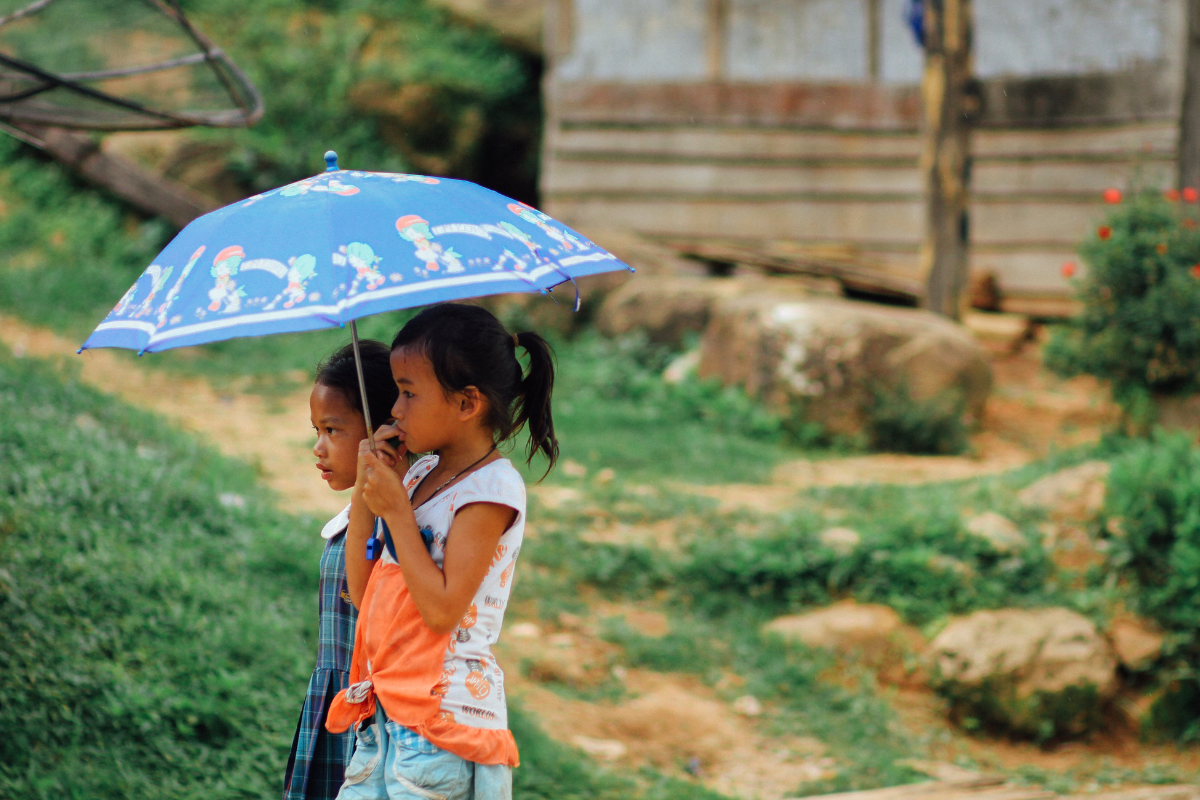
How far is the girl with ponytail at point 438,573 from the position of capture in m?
1.75

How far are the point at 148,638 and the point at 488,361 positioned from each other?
6.38ft

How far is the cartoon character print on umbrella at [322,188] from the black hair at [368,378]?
275mm

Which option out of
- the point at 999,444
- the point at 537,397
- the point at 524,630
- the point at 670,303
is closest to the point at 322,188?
the point at 537,397

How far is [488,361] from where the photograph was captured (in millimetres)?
1823

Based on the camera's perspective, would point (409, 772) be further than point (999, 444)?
No

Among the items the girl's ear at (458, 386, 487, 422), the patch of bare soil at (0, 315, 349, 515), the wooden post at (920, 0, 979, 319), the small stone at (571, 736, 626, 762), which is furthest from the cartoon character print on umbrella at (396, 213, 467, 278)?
the wooden post at (920, 0, 979, 319)

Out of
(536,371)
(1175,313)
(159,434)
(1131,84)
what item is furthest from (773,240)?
(536,371)

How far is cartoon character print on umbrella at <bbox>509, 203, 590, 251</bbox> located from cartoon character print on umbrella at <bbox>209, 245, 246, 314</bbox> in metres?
0.51

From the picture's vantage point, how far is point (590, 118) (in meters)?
10.0

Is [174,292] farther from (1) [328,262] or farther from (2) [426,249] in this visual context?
(2) [426,249]

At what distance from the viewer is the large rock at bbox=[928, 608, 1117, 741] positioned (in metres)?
4.34

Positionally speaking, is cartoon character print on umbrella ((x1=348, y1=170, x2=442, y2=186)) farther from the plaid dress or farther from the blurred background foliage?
the blurred background foliage

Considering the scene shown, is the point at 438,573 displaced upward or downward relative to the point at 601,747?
upward

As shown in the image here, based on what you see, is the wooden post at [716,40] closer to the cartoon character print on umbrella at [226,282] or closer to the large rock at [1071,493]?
the large rock at [1071,493]
